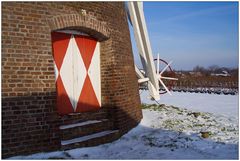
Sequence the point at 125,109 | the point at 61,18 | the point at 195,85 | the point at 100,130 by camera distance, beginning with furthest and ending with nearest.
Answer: the point at 195,85 < the point at 125,109 < the point at 100,130 < the point at 61,18

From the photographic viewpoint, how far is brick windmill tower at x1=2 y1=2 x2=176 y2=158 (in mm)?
5324

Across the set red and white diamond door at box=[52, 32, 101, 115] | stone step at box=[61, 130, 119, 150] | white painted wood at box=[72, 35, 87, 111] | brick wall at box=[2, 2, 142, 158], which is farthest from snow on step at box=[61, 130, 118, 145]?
white painted wood at box=[72, 35, 87, 111]

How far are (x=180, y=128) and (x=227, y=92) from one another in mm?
17940

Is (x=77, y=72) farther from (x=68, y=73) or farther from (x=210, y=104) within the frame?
(x=210, y=104)

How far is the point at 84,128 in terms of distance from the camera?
6414 millimetres

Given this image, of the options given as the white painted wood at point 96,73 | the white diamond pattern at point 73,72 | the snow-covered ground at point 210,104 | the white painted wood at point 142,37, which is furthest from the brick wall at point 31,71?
the snow-covered ground at point 210,104

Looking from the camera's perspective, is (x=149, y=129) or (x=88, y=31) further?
(x=149, y=129)

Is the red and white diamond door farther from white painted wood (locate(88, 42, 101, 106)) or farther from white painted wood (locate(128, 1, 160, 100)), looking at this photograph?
white painted wood (locate(128, 1, 160, 100))

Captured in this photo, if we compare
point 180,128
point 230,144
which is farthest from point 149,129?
point 230,144

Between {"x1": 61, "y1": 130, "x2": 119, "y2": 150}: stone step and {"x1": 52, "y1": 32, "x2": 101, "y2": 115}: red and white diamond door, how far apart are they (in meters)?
0.80

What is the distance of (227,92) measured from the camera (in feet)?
79.5

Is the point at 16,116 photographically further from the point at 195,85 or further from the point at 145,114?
the point at 195,85

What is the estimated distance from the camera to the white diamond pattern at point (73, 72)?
6684mm

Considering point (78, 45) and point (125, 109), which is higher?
point (78, 45)
